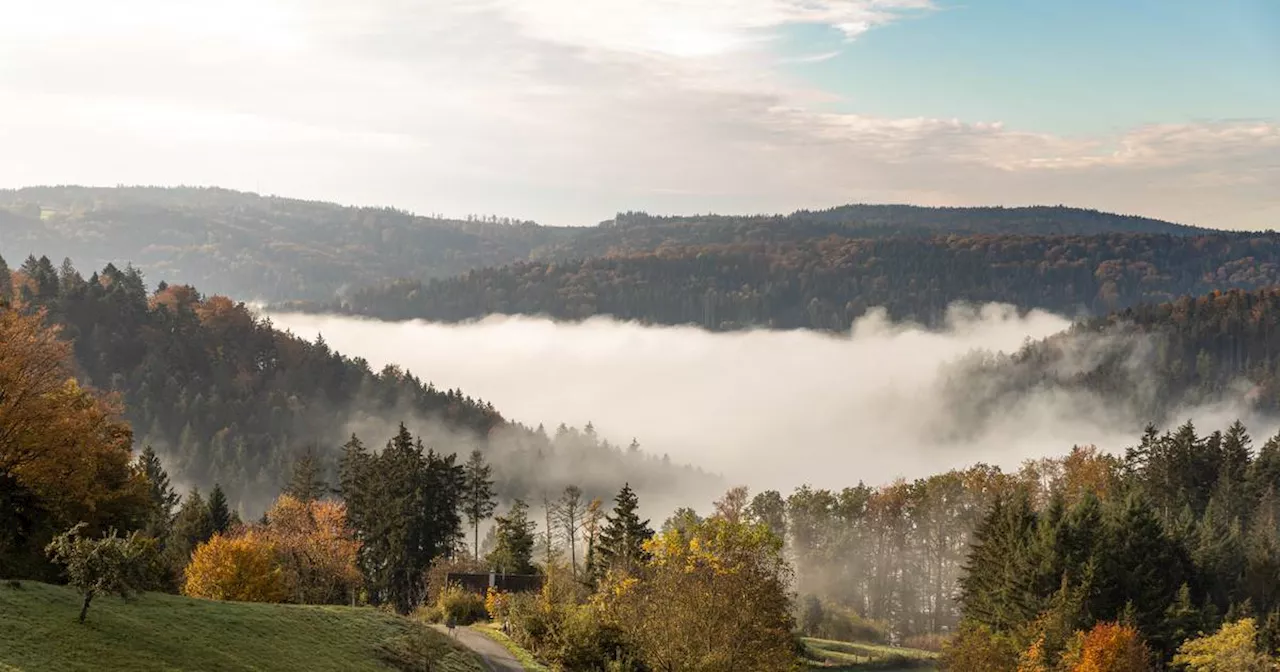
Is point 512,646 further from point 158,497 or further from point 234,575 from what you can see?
point 158,497

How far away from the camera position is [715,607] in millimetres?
47625

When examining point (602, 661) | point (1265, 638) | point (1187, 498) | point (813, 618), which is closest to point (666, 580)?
point (602, 661)

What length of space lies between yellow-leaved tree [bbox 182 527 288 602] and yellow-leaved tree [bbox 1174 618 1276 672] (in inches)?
2405

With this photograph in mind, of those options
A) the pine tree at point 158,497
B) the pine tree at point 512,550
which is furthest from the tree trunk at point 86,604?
the pine tree at point 512,550

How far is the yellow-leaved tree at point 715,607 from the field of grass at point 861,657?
183ft

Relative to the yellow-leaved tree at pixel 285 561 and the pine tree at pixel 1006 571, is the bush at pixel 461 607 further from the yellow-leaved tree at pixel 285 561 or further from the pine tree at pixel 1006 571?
the pine tree at pixel 1006 571

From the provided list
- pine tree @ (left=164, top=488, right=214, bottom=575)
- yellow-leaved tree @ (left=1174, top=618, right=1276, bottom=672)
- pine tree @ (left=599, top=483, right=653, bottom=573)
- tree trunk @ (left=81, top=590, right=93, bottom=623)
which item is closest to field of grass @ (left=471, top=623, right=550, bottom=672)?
pine tree @ (left=599, top=483, right=653, bottom=573)

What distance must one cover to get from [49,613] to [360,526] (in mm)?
67143

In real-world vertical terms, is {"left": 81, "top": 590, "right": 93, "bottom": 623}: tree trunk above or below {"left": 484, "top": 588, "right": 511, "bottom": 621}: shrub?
above

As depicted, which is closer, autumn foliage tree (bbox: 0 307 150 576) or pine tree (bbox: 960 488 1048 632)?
autumn foliage tree (bbox: 0 307 150 576)

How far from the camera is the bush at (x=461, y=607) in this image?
68.2 metres

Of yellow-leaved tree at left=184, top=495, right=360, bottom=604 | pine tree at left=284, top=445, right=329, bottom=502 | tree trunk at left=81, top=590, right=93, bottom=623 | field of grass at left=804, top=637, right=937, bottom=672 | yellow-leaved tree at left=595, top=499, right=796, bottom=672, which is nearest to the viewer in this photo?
tree trunk at left=81, top=590, right=93, bottom=623

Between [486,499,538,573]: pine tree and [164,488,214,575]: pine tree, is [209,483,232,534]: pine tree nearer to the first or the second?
[164,488,214,575]: pine tree

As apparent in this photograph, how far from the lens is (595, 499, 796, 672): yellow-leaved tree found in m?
47.4
